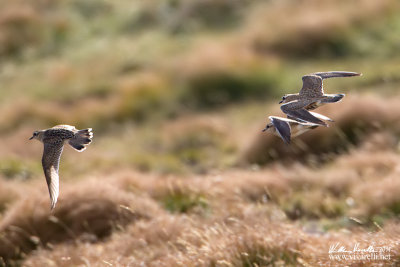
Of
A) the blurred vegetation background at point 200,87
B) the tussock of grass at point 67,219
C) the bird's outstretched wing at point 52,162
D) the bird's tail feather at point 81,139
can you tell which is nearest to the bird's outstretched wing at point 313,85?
the bird's tail feather at point 81,139

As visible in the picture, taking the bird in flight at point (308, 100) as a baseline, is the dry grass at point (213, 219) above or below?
below

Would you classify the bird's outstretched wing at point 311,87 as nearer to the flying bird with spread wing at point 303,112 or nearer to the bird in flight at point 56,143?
the flying bird with spread wing at point 303,112

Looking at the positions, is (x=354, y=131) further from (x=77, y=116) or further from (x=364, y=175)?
(x=77, y=116)

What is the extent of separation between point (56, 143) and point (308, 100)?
1.97m

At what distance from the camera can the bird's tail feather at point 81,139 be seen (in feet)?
16.6

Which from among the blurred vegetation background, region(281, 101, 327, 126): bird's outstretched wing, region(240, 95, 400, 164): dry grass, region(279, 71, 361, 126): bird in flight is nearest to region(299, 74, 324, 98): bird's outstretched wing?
region(279, 71, 361, 126): bird in flight

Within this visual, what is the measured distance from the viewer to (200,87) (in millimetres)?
20531

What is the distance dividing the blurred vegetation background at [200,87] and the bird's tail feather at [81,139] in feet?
15.6

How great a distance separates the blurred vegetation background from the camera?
12562 mm

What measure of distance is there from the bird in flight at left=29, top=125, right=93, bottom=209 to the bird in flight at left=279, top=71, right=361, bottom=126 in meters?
1.48

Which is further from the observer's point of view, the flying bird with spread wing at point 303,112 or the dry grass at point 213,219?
the dry grass at point 213,219

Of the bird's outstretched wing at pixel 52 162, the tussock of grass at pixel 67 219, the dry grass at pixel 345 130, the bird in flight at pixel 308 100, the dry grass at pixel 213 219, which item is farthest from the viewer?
the dry grass at pixel 345 130

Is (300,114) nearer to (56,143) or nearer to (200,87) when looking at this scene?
(56,143)

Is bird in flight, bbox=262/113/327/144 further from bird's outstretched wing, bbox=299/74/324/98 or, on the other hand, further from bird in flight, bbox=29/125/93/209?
bird in flight, bbox=29/125/93/209
